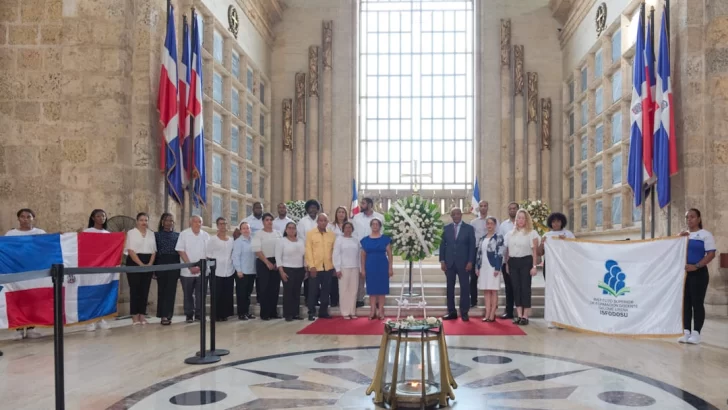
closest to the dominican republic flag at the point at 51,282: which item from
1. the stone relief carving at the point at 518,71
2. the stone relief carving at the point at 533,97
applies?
the stone relief carving at the point at 533,97

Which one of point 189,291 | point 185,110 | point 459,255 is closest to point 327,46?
point 185,110

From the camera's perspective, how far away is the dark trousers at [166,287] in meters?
8.73

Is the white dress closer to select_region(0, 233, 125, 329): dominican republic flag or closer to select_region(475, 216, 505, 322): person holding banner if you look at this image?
select_region(475, 216, 505, 322): person holding banner

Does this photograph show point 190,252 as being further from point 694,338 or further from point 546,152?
point 546,152

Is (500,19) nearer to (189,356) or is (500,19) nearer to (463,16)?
(463,16)

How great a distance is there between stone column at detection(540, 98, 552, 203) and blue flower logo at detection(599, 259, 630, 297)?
8.67m

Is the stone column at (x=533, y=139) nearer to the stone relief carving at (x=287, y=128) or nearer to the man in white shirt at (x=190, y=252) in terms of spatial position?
the stone relief carving at (x=287, y=128)

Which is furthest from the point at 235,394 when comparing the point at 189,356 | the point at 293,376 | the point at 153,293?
the point at 153,293

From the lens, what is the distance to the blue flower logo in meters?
7.51

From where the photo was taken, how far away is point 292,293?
9.36m

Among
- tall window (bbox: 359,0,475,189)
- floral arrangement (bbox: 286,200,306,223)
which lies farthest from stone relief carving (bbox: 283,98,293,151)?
floral arrangement (bbox: 286,200,306,223)

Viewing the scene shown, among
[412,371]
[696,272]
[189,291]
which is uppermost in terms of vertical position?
[696,272]

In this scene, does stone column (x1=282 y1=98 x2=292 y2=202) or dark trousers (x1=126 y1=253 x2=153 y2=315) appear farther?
stone column (x1=282 y1=98 x2=292 y2=202)

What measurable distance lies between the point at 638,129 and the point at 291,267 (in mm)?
5605
